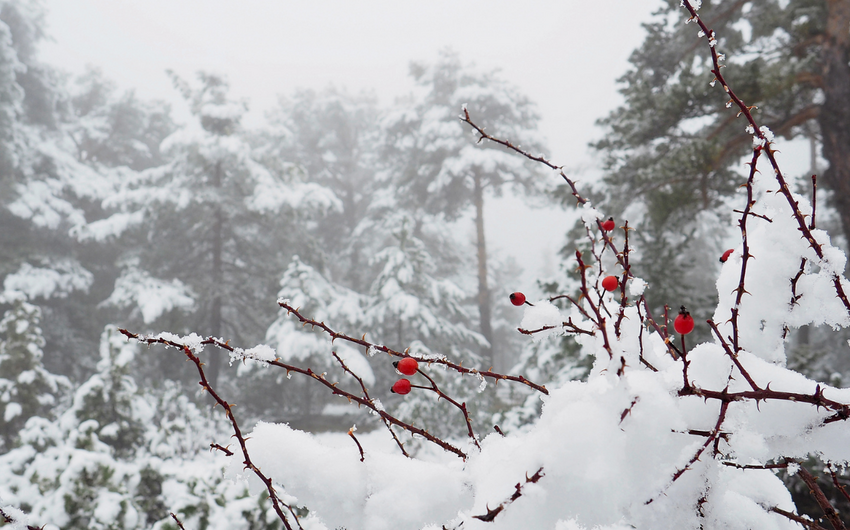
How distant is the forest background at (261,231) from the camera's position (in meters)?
5.54

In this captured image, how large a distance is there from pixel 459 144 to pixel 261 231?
7194 mm

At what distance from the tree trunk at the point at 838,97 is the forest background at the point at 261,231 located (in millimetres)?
131

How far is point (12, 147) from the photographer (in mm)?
12945

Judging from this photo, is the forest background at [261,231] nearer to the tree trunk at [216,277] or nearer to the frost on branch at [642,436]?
the tree trunk at [216,277]

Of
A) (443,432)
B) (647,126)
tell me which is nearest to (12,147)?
(443,432)

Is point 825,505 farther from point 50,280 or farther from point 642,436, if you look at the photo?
point 50,280

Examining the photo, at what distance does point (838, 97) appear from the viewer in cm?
542

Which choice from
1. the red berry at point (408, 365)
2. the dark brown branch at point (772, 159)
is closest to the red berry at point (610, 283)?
the dark brown branch at point (772, 159)

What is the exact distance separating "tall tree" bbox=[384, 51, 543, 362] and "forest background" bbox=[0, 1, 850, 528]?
0.09 m

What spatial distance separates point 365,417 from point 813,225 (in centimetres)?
1228

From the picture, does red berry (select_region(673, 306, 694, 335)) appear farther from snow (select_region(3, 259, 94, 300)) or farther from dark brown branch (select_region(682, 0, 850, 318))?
snow (select_region(3, 259, 94, 300))

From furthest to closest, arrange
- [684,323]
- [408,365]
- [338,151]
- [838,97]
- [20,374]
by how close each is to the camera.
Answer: [338,151], [20,374], [838,97], [408,365], [684,323]

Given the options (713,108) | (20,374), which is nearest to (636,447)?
(713,108)

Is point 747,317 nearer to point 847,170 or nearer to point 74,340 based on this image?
point 847,170
